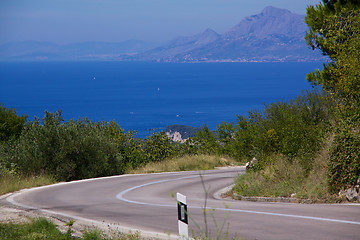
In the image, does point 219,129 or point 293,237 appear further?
point 219,129

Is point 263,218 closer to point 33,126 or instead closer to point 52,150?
point 52,150

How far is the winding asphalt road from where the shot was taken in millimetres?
8391

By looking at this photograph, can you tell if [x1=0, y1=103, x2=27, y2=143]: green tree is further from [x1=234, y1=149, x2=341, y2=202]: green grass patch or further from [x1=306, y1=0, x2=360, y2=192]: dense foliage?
[x1=234, y1=149, x2=341, y2=202]: green grass patch

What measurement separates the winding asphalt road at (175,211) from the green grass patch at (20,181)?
2.06 ft

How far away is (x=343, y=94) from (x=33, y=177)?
39.7 ft

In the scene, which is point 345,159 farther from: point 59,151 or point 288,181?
point 59,151

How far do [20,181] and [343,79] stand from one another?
39.8 ft

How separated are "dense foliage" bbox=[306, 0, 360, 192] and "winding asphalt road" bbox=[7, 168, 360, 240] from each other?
1.13m

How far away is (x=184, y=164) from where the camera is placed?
26.6m

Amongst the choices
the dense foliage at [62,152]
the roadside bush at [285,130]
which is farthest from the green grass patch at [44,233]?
the dense foliage at [62,152]

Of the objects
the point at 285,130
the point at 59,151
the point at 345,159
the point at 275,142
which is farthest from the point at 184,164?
the point at 345,159

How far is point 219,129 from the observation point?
117ft

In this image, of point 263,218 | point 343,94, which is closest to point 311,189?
point 263,218

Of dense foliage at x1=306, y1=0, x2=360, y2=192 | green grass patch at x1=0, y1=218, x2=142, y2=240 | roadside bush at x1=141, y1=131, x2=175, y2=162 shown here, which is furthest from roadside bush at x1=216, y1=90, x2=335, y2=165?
green grass patch at x1=0, y1=218, x2=142, y2=240
